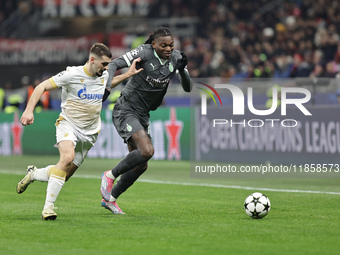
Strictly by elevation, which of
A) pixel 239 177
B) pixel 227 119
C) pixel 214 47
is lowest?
pixel 239 177

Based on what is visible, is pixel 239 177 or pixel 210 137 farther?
pixel 210 137

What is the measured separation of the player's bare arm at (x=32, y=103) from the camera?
7570 mm

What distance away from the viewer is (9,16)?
32812 millimetres

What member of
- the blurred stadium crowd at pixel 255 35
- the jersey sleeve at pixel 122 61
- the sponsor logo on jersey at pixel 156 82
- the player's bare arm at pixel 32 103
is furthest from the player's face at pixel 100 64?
the blurred stadium crowd at pixel 255 35

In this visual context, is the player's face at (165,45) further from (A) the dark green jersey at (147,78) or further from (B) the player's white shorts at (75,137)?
(B) the player's white shorts at (75,137)

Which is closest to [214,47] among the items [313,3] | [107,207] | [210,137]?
[313,3]

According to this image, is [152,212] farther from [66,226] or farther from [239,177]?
[239,177]

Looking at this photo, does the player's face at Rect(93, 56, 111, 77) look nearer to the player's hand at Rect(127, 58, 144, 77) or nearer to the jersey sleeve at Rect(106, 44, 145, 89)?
the jersey sleeve at Rect(106, 44, 145, 89)

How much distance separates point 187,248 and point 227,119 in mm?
10886

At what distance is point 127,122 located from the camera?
872 centimetres

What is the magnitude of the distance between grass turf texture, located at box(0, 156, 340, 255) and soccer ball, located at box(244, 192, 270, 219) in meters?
0.11

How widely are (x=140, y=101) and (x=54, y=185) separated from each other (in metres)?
1.62

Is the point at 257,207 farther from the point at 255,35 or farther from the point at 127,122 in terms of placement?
the point at 255,35

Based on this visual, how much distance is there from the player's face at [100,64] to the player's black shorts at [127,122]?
0.76 m
